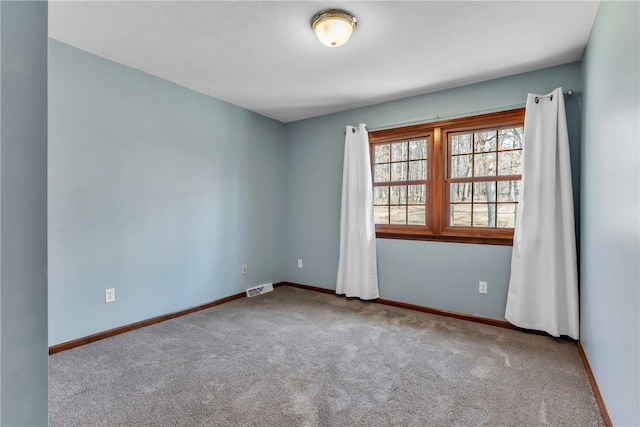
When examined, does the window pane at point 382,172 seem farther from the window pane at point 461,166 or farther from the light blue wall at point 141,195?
the light blue wall at point 141,195

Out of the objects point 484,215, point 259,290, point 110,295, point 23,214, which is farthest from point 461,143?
point 110,295

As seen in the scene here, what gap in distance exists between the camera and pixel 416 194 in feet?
11.8

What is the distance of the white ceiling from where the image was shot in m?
2.00

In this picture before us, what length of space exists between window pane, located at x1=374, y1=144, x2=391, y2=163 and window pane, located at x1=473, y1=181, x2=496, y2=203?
1045 mm

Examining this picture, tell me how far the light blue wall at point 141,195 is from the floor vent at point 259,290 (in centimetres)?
11

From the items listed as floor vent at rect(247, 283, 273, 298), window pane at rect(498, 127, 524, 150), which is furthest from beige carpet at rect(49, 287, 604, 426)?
window pane at rect(498, 127, 524, 150)

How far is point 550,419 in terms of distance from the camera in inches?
65.9

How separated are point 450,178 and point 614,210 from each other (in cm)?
179

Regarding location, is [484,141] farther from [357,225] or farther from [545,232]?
[357,225]

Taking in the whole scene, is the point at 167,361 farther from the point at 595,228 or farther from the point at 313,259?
the point at 595,228

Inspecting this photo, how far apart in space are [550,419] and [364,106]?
333 cm

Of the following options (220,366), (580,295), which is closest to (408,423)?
(220,366)

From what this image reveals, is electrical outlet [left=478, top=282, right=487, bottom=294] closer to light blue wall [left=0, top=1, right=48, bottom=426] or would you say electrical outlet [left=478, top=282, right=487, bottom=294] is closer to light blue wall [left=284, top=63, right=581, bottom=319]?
light blue wall [left=284, top=63, right=581, bottom=319]

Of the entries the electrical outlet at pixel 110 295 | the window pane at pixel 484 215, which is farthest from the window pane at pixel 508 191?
the electrical outlet at pixel 110 295
